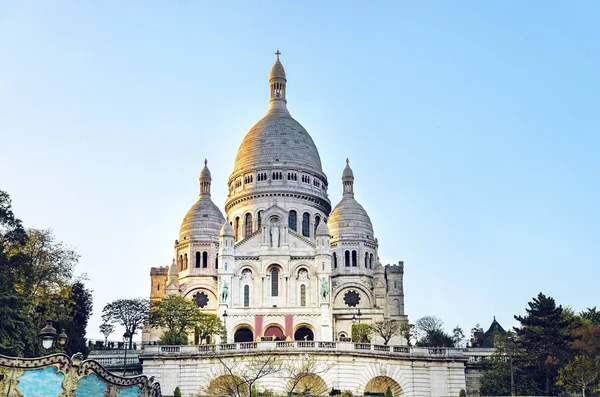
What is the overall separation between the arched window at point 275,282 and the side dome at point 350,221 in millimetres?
10387

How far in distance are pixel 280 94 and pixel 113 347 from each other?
44.0 m

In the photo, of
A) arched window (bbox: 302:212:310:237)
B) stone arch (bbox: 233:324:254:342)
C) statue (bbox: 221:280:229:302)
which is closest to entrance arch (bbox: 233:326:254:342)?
stone arch (bbox: 233:324:254:342)

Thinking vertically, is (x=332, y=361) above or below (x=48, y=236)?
below

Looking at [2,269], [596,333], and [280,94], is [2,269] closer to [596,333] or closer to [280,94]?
[596,333]

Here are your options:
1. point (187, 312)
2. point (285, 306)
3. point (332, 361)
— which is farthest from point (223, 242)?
point (332, 361)

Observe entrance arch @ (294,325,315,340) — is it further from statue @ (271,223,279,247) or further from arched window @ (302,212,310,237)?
arched window @ (302,212,310,237)

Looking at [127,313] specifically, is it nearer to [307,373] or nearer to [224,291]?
[224,291]

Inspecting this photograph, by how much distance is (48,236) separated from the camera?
59219 millimetres

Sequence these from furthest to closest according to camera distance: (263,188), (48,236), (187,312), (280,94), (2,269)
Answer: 1. (280,94)
2. (263,188)
3. (187,312)
4. (48,236)
5. (2,269)

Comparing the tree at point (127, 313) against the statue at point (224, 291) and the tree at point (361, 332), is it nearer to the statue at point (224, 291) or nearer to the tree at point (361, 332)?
the statue at point (224, 291)

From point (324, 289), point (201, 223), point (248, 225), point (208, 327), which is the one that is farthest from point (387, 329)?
point (201, 223)

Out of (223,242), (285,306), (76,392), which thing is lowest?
(76,392)

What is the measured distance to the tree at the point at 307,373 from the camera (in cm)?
5093

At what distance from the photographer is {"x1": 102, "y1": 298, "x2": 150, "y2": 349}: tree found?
72.7 metres
